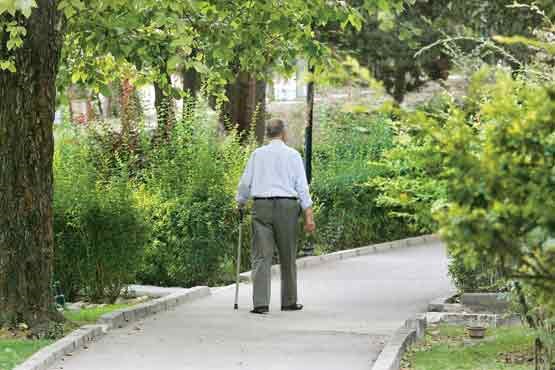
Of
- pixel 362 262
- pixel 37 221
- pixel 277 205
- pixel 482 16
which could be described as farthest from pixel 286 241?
pixel 482 16

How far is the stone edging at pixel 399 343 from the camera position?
33.6 ft

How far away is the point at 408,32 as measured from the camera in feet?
47.2

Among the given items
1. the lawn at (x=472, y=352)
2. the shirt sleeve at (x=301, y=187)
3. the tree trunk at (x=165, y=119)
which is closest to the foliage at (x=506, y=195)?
the lawn at (x=472, y=352)

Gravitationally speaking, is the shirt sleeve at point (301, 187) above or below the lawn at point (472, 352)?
above

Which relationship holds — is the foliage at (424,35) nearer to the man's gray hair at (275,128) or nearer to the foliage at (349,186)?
A: the foliage at (349,186)

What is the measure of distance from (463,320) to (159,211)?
521 cm

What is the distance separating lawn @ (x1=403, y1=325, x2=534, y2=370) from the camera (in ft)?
34.2

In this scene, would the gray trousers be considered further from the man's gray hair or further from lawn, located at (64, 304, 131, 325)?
lawn, located at (64, 304, 131, 325)

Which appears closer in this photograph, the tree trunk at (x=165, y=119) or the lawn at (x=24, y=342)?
the lawn at (x=24, y=342)

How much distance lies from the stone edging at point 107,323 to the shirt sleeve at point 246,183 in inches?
53.5

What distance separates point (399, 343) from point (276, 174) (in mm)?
3414

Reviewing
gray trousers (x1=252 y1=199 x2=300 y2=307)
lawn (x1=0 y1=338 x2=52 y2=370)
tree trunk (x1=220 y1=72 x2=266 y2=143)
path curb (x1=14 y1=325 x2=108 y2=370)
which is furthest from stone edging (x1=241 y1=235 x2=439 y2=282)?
lawn (x1=0 y1=338 x2=52 y2=370)

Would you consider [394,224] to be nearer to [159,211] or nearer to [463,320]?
[159,211]

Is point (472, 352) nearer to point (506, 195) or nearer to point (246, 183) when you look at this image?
point (246, 183)
